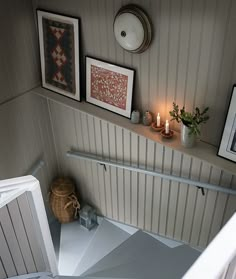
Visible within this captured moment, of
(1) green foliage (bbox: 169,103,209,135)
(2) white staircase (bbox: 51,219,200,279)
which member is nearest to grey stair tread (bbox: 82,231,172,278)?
(2) white staircase (bbox: 51,219,200,279)

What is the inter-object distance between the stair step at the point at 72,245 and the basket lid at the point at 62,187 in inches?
18.1

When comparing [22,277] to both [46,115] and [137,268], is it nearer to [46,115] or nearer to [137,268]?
[137,268]

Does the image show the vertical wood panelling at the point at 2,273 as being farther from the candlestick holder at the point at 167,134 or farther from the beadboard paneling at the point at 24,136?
the candlestick holder at the point at 167,134

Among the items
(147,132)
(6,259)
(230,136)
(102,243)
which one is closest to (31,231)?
(6,259)

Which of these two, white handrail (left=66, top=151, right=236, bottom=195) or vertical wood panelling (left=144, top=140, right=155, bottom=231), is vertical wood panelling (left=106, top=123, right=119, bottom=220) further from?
vertical wood panelling (left=144, top=140, right=155, bottom=231)

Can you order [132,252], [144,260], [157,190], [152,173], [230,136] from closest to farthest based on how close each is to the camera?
[230,136] < [152,173] < [157,190] < [144,260] < [132,252]

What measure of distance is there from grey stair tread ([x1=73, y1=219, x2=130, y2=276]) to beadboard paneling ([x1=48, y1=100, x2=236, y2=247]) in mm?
137

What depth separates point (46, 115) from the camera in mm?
3389

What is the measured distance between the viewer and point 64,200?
3.64m

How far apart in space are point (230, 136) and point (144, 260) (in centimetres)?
166

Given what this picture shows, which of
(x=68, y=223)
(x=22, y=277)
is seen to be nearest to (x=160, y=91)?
(x=22, y=277)

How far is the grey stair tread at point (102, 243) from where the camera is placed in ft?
11.3

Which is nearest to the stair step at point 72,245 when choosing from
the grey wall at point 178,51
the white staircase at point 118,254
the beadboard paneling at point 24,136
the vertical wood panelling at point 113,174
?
the white staircase at point 118,254

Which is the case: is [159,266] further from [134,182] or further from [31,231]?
[31,231]
